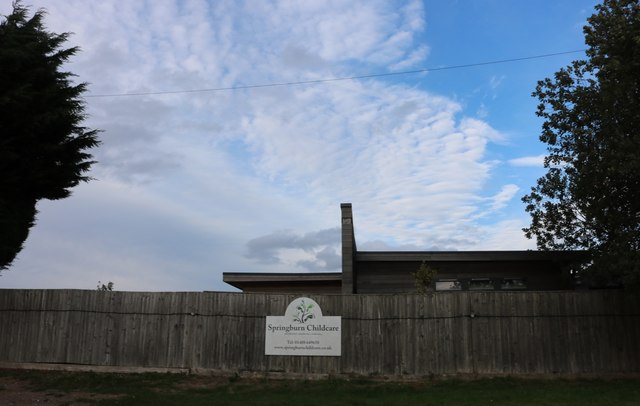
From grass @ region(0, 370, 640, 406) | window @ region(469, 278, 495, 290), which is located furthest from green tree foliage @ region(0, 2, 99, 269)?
window @ region(469, 278, 495, 290)

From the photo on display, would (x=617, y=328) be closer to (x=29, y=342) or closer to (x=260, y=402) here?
(x=260, y=402)

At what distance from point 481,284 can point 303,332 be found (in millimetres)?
7590

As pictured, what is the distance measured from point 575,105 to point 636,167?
317 centimetres

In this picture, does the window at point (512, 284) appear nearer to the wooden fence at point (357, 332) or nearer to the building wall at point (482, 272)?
the building wall at point (482, 272)

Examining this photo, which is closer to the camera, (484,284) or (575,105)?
(575,105)

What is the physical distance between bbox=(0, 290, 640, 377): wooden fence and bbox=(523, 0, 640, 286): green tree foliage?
5.47 ft

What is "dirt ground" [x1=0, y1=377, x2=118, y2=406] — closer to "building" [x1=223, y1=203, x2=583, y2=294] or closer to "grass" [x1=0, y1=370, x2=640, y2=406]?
"grass" [x1=0, y1=370, x2=640, y2=406]

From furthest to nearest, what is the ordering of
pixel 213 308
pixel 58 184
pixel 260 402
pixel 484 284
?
pixel 484 284
pixel 58 184
pixel 213 308
pixel 260 402

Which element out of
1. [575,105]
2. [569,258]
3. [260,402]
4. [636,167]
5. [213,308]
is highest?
[575,105]

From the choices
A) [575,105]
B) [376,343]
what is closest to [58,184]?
[376,343]

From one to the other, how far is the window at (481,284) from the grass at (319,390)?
5.57m

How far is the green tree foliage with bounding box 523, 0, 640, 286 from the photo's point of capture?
1290cm

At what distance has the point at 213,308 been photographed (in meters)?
15.2

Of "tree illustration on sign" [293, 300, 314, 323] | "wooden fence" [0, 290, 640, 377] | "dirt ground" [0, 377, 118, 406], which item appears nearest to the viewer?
"dirt ground" [0, 377, 118, 406]
